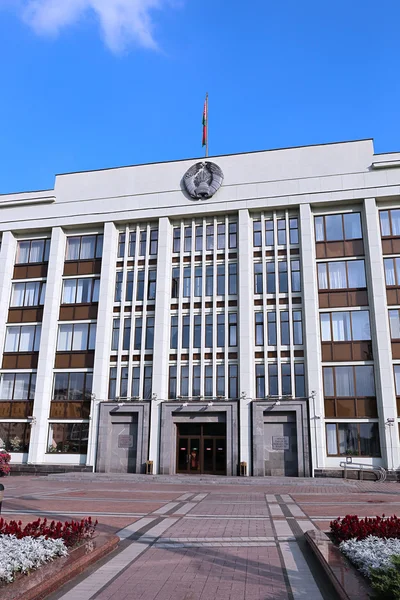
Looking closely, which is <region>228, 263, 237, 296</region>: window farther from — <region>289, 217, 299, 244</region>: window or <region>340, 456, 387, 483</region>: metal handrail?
<region>340, 456, 387, 483</region>: metal handrail

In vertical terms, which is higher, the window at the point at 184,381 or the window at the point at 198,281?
the window at the point at 198,281

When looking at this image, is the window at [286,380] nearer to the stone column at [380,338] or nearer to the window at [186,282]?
the stone column at [380,338]

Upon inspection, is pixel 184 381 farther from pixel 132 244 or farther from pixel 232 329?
pixel 132 244

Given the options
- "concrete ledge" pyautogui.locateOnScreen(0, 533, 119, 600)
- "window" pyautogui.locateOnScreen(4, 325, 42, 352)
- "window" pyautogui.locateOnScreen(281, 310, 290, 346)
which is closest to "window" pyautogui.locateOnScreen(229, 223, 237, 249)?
"window" pyautogui.locateOnScreen(281, 310, 290, 346)

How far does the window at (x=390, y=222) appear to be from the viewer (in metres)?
31.7

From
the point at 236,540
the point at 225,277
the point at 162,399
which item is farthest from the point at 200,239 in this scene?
the point at 236,540

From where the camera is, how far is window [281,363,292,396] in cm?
3034

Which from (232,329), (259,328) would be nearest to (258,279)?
(259,328)

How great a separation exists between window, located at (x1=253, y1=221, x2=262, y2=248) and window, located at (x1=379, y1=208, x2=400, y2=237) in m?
7.93

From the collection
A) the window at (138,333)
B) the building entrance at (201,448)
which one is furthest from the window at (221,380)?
the window at (138,333)

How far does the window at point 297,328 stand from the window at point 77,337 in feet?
44.5

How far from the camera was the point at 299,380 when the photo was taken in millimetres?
30422

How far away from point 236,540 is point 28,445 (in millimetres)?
26320

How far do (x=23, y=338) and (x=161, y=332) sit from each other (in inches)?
419
